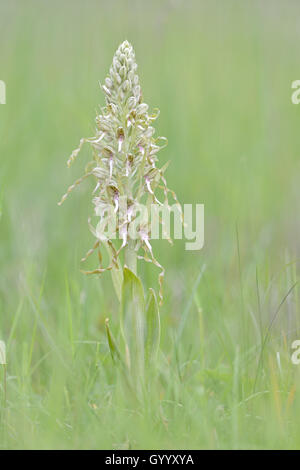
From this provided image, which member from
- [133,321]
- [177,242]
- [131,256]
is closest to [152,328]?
[133,321]

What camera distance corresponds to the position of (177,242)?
395cm

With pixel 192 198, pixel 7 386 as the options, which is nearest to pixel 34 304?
pixel 7 386

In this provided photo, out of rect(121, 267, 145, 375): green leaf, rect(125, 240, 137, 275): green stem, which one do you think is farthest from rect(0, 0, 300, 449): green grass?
rect(125, 240, 137, 275): green stem

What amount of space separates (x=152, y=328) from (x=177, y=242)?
6.12ft

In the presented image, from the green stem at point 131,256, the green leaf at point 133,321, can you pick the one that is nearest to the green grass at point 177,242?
the green leaf at point 133,321

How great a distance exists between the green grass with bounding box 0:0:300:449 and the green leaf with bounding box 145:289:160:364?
0.39 ft

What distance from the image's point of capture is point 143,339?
212 centimetres

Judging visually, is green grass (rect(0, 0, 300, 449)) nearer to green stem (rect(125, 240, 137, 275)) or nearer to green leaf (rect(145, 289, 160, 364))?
green leaf (rect(145, 289, 160, 364))

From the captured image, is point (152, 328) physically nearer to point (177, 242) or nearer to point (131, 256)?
point (131, 256)

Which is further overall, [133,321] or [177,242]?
[177,242]

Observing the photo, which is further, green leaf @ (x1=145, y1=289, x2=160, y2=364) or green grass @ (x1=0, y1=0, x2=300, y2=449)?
green leaf @ (x1=145, y1=289, x2=160, y2=364)

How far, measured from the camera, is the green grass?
1.94m

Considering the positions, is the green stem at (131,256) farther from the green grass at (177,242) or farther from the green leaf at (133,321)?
the green grass at (177,242)
